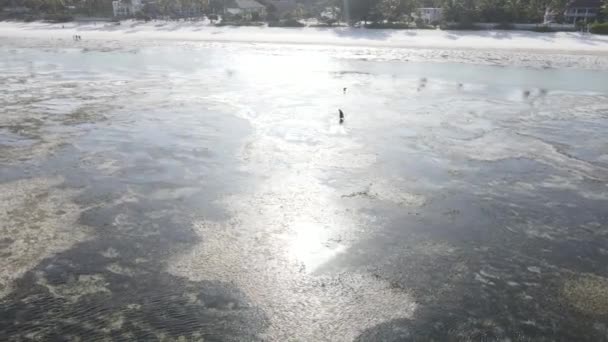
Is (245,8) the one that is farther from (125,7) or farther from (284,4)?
(125,7)

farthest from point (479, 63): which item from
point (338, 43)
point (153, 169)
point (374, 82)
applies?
point (153, 169)

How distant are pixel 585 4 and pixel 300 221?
68.5 metres

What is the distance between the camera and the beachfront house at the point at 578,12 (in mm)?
59188

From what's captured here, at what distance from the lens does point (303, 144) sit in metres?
13.7

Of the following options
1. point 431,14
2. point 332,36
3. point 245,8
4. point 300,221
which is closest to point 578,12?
point 431,14

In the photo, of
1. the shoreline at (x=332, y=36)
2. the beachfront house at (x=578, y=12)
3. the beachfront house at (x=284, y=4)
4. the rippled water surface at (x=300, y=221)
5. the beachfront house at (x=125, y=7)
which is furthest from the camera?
the beachfront house at (x=284, y=4)

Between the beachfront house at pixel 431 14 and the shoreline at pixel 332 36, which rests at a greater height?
the beachfront house at pixel 431 14

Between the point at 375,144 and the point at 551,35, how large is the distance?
4401 centimetres

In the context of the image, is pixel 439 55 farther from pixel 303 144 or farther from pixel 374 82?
pixel 303 144

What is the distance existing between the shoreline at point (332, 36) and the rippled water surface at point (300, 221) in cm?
2824

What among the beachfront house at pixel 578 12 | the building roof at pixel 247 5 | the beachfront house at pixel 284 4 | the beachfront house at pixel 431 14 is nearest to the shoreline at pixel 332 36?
the beachfront house at pixel 578 12

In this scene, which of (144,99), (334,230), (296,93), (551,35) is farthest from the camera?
(551,35)

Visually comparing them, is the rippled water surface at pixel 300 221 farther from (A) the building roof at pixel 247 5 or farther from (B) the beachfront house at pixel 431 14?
(A) the building roof at pixel 247 5

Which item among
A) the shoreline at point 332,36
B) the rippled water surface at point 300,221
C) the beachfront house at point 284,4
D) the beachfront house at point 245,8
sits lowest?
the rippled water surface at point 300,221
